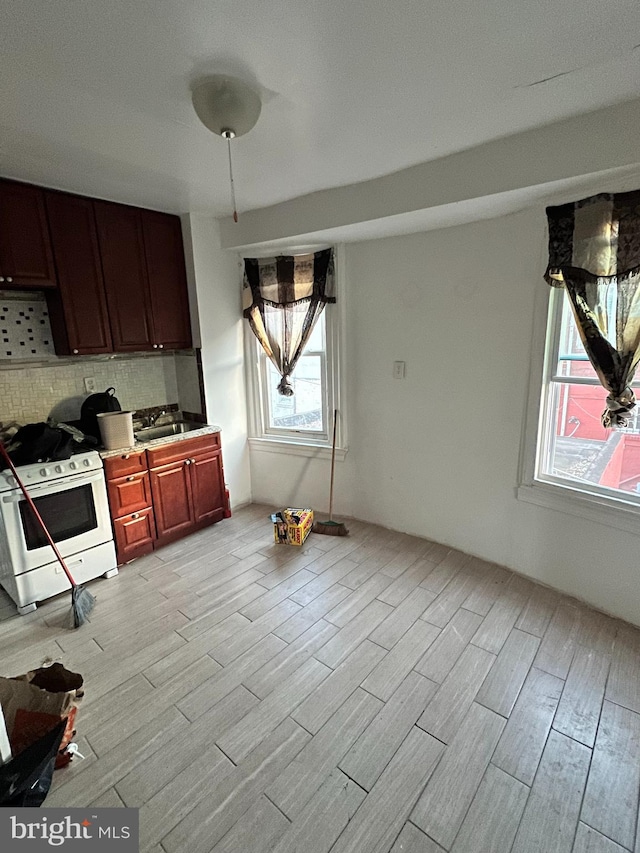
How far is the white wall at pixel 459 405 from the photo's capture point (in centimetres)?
246

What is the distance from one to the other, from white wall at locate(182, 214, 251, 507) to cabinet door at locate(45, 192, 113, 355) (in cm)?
71

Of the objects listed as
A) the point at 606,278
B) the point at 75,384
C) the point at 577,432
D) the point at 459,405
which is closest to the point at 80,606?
the point at 75,384

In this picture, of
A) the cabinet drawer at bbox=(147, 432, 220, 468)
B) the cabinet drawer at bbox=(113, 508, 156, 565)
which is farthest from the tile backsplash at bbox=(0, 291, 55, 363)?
the cabinet drawer at bbox=(113, 508, 156, 565)

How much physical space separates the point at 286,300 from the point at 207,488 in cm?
166

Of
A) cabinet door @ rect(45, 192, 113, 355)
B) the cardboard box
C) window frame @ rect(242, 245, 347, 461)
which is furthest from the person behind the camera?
window frame @ rect(242, 245, 347, 461)

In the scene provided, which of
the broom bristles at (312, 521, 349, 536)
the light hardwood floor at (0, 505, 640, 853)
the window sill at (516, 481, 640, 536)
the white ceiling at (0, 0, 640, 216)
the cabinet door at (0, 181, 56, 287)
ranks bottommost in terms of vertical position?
the light hardwood floor at (0, 505, 640, 853)

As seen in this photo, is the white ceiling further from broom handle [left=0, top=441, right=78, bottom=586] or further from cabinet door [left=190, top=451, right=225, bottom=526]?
cabinet door [left=190, top=451, right=225, bottom=526]

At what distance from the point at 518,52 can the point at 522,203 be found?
3.13ft

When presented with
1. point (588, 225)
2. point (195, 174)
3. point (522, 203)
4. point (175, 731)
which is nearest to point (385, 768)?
point (175, 731)

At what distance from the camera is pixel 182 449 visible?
10.6 ft

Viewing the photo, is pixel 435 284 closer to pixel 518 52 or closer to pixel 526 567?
pixel 518 52

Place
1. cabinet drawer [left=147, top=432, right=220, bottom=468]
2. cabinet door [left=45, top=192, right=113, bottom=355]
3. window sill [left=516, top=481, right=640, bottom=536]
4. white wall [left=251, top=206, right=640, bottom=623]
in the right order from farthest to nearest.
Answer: cabinet drawer [left=147, top=432, right=220, bottom=468], cabinet door [left=45, top=192, right=113, bottom=355], white wall [left=251, top=206, right=640, bottom=623], window sill [left=516, top=481, right=640, bottom=536]

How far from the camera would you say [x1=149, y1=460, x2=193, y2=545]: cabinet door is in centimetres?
311

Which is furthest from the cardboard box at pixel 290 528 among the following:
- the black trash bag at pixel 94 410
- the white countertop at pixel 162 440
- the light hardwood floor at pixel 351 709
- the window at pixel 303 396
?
the black trash bag at pixel 94 410
